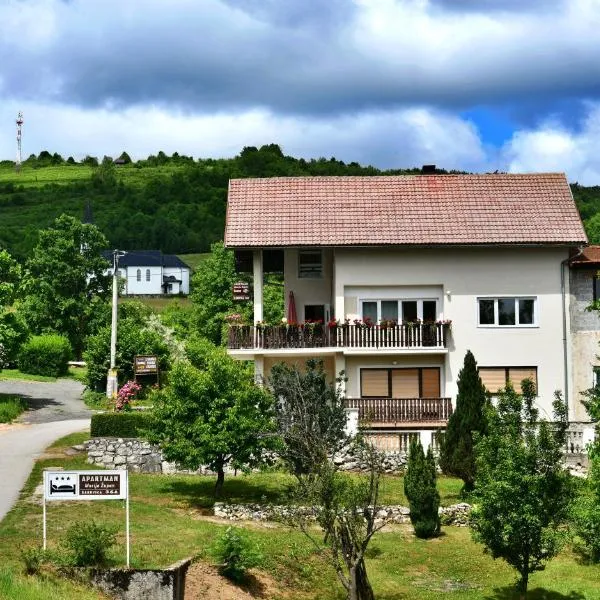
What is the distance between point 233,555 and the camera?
930 inches

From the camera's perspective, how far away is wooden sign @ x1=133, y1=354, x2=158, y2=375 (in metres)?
50.1

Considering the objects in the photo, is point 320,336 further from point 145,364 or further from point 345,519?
point 345,519

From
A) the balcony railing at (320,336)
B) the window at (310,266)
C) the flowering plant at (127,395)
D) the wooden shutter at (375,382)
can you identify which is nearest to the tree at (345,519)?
the balcony railing at (320,336)

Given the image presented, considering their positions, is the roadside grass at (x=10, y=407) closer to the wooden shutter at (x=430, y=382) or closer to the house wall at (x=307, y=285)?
the house wall at (x=307, y=285)

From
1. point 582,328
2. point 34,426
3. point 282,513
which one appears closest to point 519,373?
point 582,328

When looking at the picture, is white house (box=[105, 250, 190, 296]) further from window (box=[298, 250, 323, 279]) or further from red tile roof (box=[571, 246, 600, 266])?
red tile roof (box=[571, 246, 600, 266])

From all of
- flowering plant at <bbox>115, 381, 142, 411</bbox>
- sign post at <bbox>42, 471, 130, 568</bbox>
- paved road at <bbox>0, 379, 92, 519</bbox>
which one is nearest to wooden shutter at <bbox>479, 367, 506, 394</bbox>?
flowering plant at <bbox>115, 381, 142, 411</bbox>

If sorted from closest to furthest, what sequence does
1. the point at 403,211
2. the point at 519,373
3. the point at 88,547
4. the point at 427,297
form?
the point at 88,547 → the point at 519,373 → the point at 427,297 → the point at 403,211

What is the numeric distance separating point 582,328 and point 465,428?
8.93 m

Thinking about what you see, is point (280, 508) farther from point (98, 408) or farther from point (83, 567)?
point (98, 408)

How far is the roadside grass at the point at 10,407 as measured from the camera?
45.3 m

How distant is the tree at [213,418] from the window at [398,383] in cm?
917

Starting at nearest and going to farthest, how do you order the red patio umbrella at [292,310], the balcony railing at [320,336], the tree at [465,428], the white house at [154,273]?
the tree at [465,428]
the balcony railing at [320,336]
the red patio umbrella at [292,310]
the white house at [154,273]

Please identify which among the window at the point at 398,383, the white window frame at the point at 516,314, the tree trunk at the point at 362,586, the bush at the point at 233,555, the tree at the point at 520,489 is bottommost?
the tree trunk at the point at 362,586
